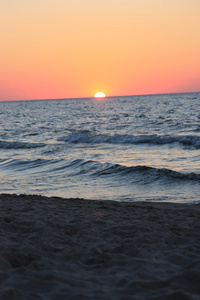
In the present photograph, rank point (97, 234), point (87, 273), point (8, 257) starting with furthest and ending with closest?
point (97, 234) < point (8, 257) < point (87, 273)

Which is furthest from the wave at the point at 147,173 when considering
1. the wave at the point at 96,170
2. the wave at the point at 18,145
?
the wave at the point at 18,145

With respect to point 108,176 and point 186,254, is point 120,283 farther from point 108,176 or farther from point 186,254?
point 108,176

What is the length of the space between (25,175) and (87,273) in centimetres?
1058

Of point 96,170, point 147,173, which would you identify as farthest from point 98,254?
point 96,170

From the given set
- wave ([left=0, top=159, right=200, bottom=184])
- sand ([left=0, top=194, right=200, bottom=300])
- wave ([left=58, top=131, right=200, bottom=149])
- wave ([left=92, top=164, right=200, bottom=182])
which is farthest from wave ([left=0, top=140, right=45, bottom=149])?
sand ([left=0, top=194, right=200, bottom=300])

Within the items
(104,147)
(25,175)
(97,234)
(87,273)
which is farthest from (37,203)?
(104,147)

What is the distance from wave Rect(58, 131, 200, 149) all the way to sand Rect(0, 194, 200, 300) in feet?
50.8

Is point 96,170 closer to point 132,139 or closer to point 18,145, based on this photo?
point 132,139

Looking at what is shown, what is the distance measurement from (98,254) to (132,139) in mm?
20844

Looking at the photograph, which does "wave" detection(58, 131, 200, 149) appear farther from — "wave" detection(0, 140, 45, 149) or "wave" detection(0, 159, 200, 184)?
"wave" detection(0, 159, 200, 184)

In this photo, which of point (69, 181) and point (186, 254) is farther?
point (69, 181)

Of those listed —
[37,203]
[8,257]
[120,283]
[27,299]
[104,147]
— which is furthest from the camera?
[104,147]

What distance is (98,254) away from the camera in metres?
4.92

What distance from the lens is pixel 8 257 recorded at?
4.68m
